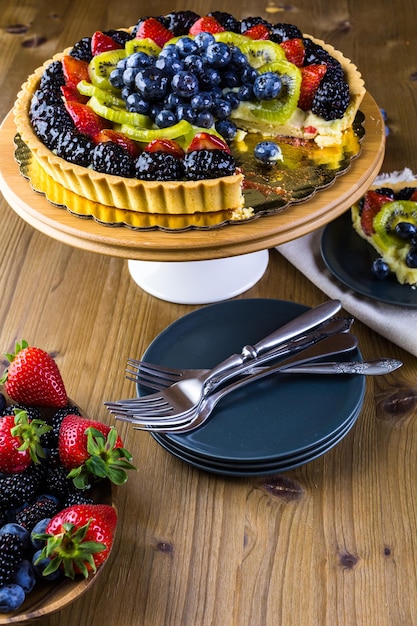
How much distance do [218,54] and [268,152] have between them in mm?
226

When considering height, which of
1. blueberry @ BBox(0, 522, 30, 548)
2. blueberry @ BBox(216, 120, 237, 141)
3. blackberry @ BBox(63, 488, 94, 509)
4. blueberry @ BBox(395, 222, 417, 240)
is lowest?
blueberry @ BBox(395, 222, 417, 240)

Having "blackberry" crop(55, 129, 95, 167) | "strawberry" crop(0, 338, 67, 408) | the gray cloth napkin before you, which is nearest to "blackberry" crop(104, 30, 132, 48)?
"blackberry" crop(55, 129, 95, 167)

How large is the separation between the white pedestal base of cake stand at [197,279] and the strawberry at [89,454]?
0.50 metres

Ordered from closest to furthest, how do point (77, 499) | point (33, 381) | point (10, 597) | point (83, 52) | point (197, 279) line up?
point (10, 597) < point (77, 499) < point (33, 381) < point (197, 279) < point (83, 52)

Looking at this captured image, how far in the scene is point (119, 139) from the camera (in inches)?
56.3

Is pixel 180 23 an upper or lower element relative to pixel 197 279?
upper

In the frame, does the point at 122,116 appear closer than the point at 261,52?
Yes

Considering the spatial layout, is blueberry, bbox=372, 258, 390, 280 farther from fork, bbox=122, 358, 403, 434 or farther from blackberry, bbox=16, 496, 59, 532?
blackberry, bbox=16, 496, 59, 532

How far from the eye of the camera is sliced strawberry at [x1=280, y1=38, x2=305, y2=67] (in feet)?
5.29

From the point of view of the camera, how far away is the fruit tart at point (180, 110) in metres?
1.35

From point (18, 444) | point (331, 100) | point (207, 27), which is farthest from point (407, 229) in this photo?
point (18, 444)

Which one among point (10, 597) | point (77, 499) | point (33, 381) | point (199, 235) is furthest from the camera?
point (199, 235)

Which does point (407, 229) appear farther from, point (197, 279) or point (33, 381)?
point (33, 381)

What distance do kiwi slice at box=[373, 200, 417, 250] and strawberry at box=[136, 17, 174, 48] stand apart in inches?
23.9
